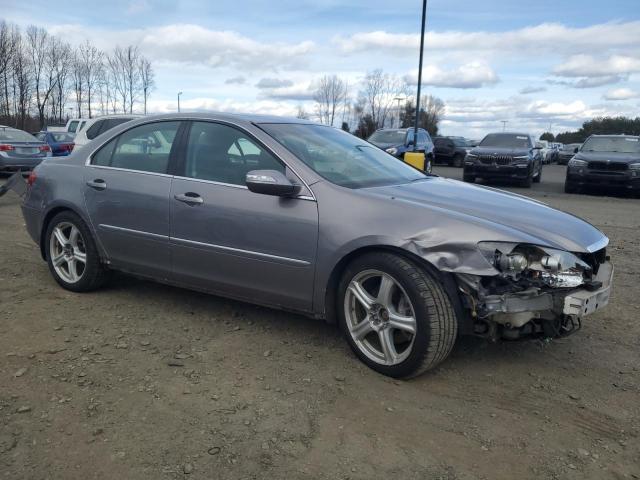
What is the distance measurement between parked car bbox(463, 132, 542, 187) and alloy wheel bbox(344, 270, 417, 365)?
550 inches

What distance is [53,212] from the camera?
495 centimetres

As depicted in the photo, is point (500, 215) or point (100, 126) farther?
point (100, 126)

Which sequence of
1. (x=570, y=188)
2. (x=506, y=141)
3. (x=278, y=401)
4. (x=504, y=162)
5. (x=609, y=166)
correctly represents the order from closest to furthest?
(x=278, y=401)
(x=609, y=166)
(x=570, y=188)
(x=504, y=162)
(x=506, y=141)

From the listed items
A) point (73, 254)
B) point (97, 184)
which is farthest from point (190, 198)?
point (73, 254)

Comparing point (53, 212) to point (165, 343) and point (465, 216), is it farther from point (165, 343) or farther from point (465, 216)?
point (465, 216)

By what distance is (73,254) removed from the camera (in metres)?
4.86

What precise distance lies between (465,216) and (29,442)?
2.48 meters

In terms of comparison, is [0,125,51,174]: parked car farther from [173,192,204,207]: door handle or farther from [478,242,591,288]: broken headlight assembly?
[478,242,591,288]: broken headlight assembly

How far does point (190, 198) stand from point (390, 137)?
1476cm

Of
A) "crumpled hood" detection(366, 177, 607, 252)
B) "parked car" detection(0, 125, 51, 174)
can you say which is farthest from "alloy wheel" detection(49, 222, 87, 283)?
"parked car" detection(0, 125, 51, 174)

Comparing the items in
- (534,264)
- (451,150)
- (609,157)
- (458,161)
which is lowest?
(534,264)

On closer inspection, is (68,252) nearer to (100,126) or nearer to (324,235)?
(324,235)

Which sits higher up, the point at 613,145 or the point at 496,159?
the point at 613,145

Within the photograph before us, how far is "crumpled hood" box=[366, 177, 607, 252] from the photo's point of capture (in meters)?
3.22
